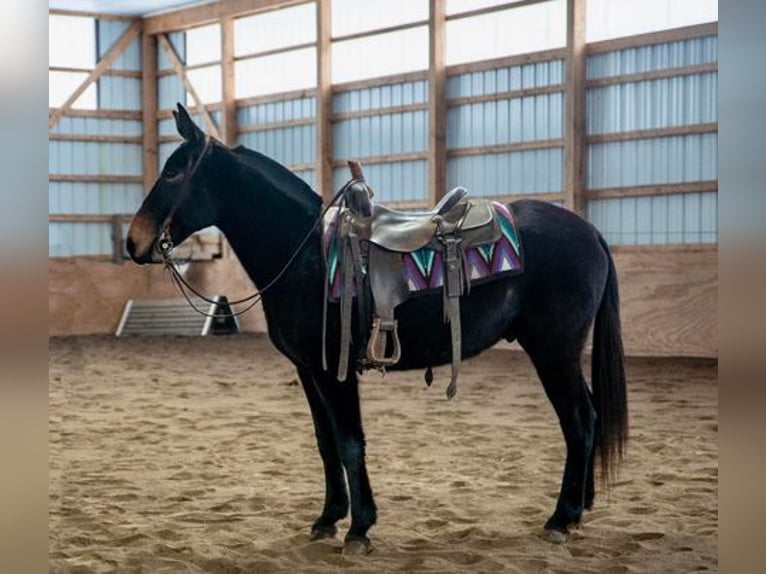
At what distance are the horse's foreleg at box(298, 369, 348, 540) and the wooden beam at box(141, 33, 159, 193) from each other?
→ 8.45 meters

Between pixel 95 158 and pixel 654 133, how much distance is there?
21.0 feet

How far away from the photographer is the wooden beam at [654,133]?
7006mm

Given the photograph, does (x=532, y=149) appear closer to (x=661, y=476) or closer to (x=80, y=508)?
(x=661, y=476)

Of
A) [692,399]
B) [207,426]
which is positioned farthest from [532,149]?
[207,426]

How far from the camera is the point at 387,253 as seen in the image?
277cm

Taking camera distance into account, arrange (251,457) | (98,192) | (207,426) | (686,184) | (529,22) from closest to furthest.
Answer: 1. (251,457)
2. (207,426)
3. (686,184)
4. (529,22)
5. (98,192)

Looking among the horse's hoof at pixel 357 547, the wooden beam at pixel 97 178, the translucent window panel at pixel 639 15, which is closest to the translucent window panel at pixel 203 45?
the wooden beam at pixel 97 178

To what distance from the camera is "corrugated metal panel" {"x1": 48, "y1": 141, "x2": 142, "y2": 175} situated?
10.8 metres

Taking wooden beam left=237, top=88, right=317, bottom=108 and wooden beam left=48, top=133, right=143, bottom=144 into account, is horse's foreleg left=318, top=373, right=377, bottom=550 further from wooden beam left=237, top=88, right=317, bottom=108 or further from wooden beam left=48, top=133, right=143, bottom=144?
wooden beam left=48, top=133, right=143, bottom=144

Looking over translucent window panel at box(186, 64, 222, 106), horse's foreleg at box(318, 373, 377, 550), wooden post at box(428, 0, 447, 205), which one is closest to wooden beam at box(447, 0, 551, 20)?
wooden post at box(428, 0, 447, 205)

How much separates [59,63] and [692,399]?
8.32 m

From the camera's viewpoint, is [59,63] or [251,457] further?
[59,63]
